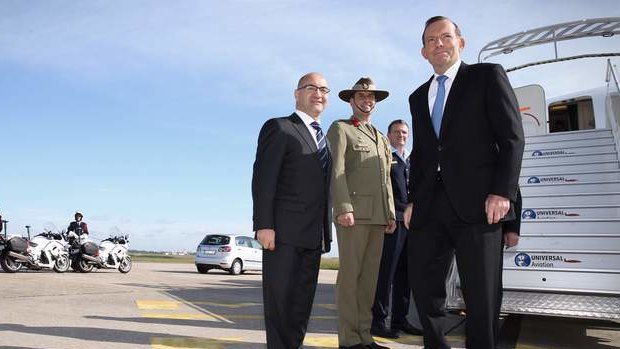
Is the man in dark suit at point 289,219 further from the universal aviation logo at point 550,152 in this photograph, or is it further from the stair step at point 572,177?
the universal aviation logo at point 550,152

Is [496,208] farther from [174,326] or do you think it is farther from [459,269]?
[174,326]

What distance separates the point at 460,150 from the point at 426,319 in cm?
90

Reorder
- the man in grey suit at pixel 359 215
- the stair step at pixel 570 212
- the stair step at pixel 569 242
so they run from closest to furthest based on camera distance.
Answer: the man in grey suit at pixel 359 215
the stair step at pixel 569 242
the stair step at pixel 570 212

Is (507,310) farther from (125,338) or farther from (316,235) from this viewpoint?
(125,338)

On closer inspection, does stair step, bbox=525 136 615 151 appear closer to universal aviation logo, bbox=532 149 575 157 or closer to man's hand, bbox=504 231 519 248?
universal aviation logo, bbox=532 149 575 157

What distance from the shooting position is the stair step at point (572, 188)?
6.82 meters

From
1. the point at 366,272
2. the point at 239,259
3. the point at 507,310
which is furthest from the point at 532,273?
the point at 239,259

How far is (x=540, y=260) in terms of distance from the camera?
5.23 m

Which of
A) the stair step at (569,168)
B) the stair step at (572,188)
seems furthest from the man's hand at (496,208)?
the stair step at (569,168)

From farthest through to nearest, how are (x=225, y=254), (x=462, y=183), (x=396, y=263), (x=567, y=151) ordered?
(x=225, y=254)
(x=567, y=151)
(x=396, y=263)
(x=462, y=183)

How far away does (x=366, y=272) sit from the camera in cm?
439

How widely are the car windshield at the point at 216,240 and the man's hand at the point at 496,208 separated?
15534mm

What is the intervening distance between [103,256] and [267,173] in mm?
14072

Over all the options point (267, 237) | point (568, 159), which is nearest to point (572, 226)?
point (568, 159)
